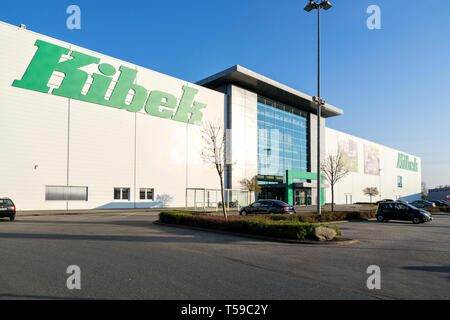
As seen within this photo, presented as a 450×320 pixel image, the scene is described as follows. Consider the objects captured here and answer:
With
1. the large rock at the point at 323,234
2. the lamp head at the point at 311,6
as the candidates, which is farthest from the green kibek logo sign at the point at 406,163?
the large rock at the point at 323,234

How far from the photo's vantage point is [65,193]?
97.8 ft

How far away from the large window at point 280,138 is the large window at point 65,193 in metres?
26.0

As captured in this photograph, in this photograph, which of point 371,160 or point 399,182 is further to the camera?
point 399,182

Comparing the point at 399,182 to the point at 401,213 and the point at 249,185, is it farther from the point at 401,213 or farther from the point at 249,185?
the point at 401,213

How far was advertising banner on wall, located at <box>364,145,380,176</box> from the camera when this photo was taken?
77.2 m

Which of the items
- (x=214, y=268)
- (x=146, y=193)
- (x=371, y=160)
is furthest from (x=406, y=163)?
(x=214, y=268)

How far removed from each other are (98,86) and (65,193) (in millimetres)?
10772

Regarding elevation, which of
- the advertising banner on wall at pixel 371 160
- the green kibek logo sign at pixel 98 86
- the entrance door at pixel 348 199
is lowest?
the entrance door at pixel 348 199

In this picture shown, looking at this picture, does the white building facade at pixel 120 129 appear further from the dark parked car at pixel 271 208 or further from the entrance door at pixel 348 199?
the entrance door at pixel 348 199

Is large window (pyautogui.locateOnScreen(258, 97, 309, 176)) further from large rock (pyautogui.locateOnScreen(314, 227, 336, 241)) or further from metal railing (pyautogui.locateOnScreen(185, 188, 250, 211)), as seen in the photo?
large rock (pyautogui.locateOnScreen(314, 227, 336, 241))

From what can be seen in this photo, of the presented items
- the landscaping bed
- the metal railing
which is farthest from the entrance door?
the landscaping bed

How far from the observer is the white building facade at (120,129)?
2748 centimetres

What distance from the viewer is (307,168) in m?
59.0
